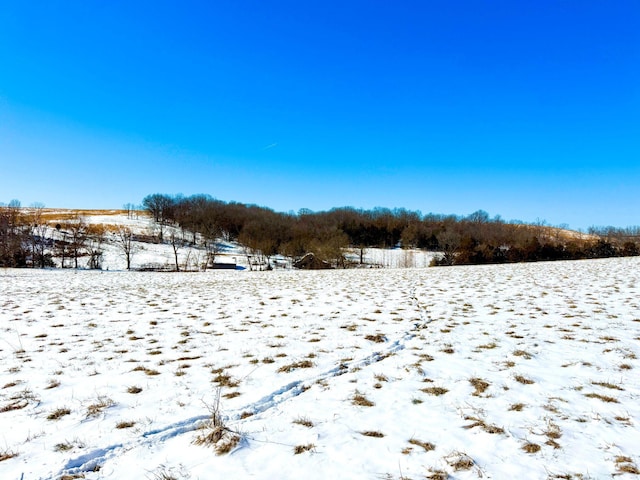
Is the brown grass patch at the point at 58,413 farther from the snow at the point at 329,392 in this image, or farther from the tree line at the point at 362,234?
the tree line at the point at 362,234

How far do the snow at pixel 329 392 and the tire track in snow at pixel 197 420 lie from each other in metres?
0.02

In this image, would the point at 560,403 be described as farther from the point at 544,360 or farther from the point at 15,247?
the point at 15,247

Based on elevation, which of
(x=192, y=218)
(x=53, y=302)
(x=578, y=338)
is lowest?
(x=53, y=302)

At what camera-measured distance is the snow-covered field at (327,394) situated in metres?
3.31

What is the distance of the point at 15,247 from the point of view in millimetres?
41375

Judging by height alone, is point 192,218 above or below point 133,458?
above

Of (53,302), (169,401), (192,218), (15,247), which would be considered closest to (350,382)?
(169,401)

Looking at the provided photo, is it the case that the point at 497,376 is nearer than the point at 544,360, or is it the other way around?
the point at 497,376

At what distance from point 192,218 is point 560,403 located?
115609 mm

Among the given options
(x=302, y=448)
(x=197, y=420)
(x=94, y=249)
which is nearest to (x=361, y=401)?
(x=302, y=448)

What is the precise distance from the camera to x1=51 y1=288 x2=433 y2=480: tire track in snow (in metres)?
3.36

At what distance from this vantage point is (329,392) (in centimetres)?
496

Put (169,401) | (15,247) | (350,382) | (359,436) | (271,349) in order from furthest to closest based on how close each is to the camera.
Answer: (15,247), (271,349), (350,382), (169,401), (359,436)

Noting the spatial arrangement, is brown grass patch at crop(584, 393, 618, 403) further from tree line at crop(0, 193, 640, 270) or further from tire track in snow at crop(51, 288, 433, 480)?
tree line at crop(0, 193, 640, 270)
